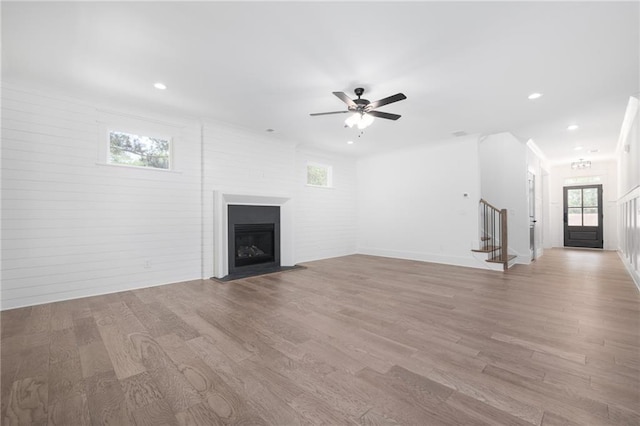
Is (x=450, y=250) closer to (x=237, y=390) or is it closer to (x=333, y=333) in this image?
(x=333, y=333)

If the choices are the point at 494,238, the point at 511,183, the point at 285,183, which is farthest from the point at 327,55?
the point at 494,238

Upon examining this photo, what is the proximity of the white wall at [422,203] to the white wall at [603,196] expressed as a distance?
20.3ft


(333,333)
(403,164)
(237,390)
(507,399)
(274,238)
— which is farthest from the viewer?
(403,164)

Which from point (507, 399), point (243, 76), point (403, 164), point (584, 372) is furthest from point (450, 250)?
point (243, 76)

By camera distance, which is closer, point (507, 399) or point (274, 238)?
point (507, 399)

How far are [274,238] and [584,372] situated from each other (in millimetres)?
5135

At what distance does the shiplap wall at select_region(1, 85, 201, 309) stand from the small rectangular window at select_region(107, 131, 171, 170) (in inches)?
6.1

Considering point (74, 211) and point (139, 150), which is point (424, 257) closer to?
point (139, 150)

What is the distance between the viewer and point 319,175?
25.0ft

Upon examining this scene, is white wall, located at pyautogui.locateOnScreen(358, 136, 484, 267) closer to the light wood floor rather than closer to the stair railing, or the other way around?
the stair railing

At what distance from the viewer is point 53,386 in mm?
1906

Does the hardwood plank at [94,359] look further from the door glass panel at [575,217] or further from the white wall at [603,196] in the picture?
the door glass panel at [575,217]

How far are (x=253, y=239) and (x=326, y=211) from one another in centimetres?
233

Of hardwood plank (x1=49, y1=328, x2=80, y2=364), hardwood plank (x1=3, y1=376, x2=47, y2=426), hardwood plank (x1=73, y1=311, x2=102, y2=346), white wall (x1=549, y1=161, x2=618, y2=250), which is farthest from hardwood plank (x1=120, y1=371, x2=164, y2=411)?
white wall (x1=549, y1=161, x2=618, y2=250)
